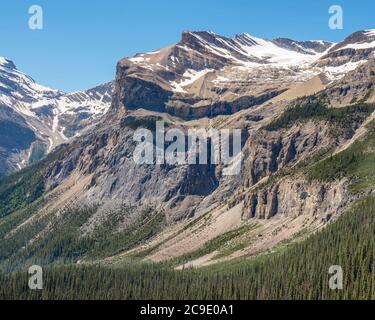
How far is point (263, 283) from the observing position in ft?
654
